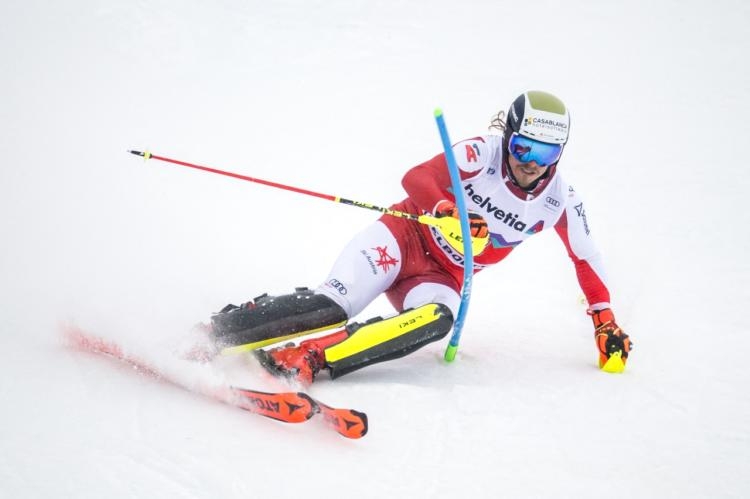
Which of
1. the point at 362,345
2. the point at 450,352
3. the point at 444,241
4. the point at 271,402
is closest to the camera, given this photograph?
the point at 271,402

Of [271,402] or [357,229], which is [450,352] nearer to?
[271,402]

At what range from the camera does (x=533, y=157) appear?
13.0ft

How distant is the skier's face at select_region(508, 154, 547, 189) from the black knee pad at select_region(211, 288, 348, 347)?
1218 millimetres

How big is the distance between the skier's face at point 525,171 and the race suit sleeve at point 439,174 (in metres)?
0.17

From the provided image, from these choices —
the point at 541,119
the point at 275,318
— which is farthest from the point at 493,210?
the point at 275,318

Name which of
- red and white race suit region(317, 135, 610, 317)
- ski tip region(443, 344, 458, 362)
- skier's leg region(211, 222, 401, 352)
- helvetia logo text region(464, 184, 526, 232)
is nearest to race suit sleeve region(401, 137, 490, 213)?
red and white race suit region(317, 135, 610, 317)

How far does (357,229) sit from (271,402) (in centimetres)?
378

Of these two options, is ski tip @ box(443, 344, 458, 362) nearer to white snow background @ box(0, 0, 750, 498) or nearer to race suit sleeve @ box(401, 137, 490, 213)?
white snow background @ box(0, 0, 750, 498)

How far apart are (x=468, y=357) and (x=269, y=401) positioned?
5.04ft

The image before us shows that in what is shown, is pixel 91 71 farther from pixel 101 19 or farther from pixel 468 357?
pixel 468 357

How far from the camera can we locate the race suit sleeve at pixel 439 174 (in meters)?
3.99

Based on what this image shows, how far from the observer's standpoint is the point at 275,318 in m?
3.66

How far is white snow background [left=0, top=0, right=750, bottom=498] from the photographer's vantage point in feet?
8.91

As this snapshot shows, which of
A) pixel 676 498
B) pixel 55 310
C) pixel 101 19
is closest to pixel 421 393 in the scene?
pixel 676 498
